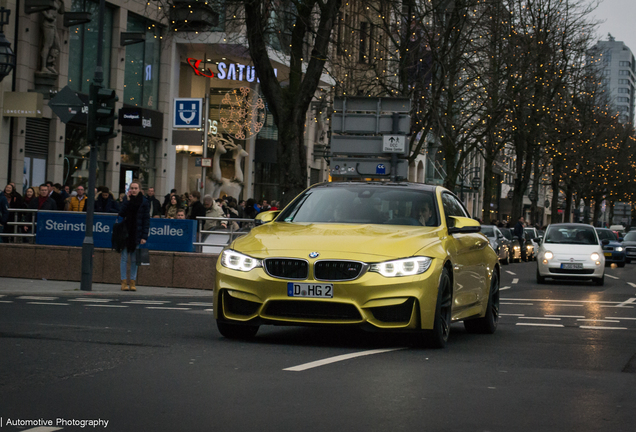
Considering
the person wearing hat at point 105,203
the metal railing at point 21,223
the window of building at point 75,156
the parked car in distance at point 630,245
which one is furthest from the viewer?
the parked car in distance at point 630,245

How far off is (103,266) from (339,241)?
37.3 ft

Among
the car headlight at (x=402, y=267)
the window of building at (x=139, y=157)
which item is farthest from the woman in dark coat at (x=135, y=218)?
the window of building at (x=139, y=157)

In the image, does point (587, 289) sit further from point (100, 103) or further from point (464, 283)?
point (464, 283)

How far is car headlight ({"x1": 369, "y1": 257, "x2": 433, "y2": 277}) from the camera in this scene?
9125 millimetres

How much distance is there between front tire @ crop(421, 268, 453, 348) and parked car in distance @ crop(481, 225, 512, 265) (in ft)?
93.4

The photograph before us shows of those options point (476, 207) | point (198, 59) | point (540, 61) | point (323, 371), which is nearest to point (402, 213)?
point (323, 371)

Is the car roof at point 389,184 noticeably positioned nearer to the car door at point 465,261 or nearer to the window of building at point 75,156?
the car door at point 465,261

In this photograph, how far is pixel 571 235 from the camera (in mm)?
28312

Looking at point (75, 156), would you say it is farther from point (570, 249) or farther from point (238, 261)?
point (238, 261)

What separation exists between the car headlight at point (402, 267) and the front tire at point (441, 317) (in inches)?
11.6

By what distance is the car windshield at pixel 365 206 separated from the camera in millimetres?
10438

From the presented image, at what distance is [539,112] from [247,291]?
42485mm

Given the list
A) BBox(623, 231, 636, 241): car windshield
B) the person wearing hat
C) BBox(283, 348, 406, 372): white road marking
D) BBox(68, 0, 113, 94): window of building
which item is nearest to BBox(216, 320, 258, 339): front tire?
BBox(283, 348, 406, 372): white road marking

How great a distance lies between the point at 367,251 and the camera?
9219 millimetres
